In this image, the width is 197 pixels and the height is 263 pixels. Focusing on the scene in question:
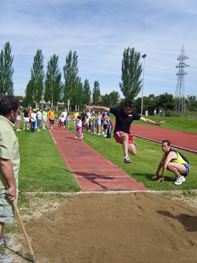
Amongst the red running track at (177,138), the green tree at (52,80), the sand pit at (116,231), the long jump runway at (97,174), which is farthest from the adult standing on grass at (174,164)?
the green tree at (52,80)

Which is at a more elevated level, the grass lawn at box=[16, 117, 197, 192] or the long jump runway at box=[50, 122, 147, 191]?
the grass lawn at box=[16, 117, 197, 192]

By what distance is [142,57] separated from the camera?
1961 inches

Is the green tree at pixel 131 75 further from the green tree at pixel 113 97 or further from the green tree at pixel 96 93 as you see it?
the green tree at pixel 113 97

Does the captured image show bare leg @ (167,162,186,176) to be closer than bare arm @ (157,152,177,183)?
No

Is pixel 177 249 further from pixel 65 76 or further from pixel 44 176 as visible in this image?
pixel 65 76

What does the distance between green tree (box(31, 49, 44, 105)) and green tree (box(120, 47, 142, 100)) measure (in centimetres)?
1930

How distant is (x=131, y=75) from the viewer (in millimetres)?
50625

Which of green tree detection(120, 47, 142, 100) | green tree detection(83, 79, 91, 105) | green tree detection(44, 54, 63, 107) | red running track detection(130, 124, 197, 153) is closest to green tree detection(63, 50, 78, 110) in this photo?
green tree detection(44, 54, 63, 107)

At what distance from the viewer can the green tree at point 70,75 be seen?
58.1 m

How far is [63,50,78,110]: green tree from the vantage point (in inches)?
2286

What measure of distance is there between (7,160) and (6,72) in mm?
49400

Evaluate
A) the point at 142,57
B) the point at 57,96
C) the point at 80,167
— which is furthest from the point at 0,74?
the point at 80,167

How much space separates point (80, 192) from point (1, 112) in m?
3.21

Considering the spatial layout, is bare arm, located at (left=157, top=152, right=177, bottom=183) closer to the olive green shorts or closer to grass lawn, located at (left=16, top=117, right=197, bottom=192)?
grass lawn, located at (left=16, top=117, right=197, bottom=192)
